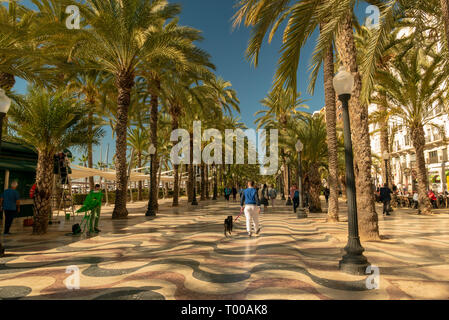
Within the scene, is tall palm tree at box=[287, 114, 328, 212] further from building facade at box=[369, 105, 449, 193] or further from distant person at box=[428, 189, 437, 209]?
building facade at box=[369, 105, 449, 193]

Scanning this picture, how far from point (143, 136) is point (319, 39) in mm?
30160

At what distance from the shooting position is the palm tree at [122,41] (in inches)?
442

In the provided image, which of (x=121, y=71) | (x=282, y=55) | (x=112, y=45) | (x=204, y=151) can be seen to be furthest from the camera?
(x=204, y=151)

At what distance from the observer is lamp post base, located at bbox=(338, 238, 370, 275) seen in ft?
14.4

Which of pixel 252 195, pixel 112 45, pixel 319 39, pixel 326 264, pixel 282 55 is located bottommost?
pixel 326 264

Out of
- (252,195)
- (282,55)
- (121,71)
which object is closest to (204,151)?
(121,71)

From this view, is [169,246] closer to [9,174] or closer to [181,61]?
[181,61]

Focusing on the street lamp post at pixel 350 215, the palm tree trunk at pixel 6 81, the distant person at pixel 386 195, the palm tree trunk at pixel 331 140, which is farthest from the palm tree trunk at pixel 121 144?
the distant person at pixel 386 195

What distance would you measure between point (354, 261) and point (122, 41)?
11.9m

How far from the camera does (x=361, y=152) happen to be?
718cm

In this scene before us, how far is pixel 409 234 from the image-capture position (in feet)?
26.1
